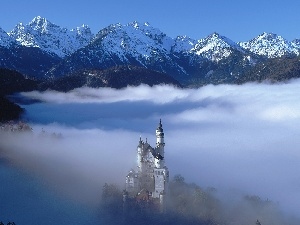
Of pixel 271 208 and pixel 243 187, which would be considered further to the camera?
pixel 243 187

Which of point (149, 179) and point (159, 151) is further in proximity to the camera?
point (149, 179)

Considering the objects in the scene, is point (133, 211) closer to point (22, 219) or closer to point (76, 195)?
point (76, 195)

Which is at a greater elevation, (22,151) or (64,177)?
(22,151)

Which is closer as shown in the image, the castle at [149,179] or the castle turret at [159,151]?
the castle at [149,179]

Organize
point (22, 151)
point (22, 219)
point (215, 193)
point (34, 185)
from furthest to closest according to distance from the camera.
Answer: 1. point (22, 151)
2. point (215, 193)
3. point (34, 185)
4. point (22, 219)

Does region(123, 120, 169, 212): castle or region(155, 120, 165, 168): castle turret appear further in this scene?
region(155, 120, 165, 168): castle turret

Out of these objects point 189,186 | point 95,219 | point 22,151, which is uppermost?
point 22,151

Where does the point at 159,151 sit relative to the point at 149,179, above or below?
above

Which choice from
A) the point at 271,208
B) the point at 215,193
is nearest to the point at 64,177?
the point at 215,193
